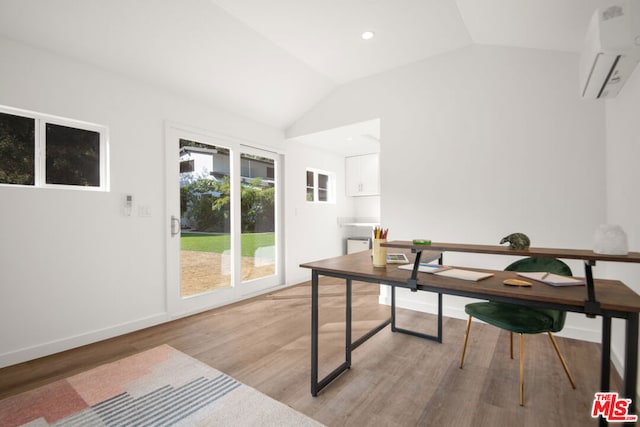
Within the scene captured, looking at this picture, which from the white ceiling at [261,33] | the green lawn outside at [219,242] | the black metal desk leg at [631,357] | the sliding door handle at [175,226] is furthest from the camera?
the green lawn outside at [219,242]

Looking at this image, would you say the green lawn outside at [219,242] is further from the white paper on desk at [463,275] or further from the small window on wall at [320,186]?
the white paper on desk at [463,275]

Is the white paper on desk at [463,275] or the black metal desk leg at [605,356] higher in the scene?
the white paper on desk at [463,275]

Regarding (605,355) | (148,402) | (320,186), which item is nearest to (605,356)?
(605,355)

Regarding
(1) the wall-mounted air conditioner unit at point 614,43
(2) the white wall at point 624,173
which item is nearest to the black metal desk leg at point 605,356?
(2) the white wall at point 624,173

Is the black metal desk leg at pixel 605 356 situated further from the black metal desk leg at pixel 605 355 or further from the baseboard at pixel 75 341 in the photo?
the baseboard at pixel 75 341

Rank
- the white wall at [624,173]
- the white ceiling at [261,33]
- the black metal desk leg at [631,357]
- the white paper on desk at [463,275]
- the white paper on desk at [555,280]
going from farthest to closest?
the white ceiling at [261,33] → the white wall at [624,173] → the white paper on desk at [463,275] → the white paper on desk at [555,280] → the black metal desk leg at [631,357]

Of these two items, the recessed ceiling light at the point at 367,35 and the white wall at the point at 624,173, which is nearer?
the white wall at the point at 624,173

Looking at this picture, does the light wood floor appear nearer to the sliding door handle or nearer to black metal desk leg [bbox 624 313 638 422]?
black metal desk leg [bbox 624 313 638 422]

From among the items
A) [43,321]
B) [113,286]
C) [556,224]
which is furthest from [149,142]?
[556,224]

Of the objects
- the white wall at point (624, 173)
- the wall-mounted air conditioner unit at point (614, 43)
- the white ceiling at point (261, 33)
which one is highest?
the white ceiling at point (261, 33)

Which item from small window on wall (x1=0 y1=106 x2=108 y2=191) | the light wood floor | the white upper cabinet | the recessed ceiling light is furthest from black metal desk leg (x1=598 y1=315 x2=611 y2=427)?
the white upper cabinet

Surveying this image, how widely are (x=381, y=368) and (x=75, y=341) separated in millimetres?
2666

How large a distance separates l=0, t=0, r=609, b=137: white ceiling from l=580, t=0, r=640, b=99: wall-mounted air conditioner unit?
0.40 meters

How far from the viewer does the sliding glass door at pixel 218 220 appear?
137 inches
